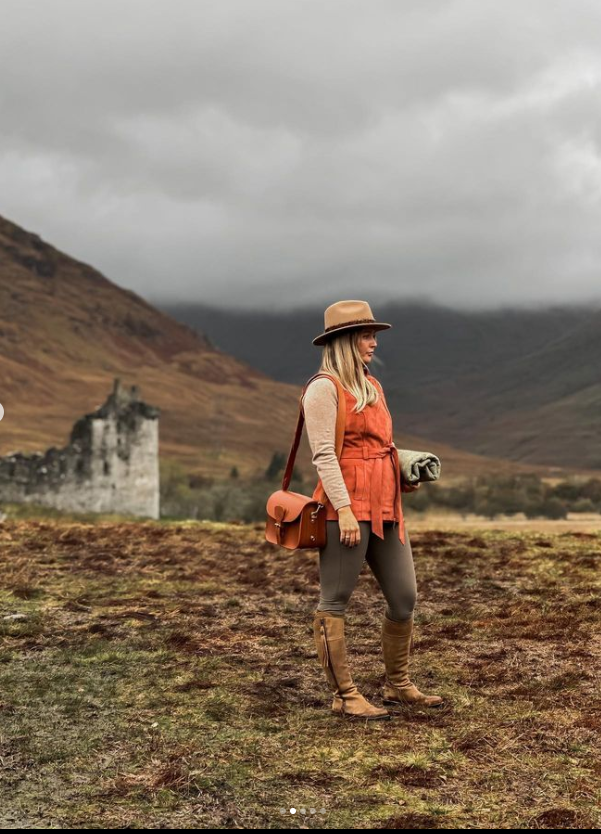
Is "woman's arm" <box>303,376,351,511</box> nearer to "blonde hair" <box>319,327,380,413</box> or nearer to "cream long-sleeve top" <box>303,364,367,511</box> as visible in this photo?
"cream long-sleeve top" <box>303,364,367,511</box>

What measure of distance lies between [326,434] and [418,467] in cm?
68

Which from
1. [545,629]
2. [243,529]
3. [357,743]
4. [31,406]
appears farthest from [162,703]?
[31,406]

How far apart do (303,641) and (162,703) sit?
6.30ft

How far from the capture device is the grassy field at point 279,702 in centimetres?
413

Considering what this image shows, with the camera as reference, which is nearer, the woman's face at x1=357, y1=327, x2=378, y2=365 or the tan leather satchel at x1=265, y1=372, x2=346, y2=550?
the tan leather satchel at x1=265, y1=372, x2=346, y2=550

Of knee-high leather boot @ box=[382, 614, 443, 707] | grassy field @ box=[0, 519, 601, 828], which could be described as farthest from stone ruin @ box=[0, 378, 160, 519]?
knee-high leather boot @ box=[382, 614, 443, 707]

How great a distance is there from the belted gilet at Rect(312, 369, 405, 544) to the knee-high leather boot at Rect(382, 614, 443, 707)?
0.57 meters

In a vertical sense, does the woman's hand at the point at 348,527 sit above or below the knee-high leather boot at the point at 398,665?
above

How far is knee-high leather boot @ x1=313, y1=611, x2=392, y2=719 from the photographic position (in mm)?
5535

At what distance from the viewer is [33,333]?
646 feet

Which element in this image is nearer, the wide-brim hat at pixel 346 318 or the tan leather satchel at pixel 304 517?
the tan leather satchel at pixel 304 517

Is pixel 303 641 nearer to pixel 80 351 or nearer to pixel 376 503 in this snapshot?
pixel 376 503

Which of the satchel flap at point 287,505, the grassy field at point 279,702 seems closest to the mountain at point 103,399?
the grassy field at point 279,702

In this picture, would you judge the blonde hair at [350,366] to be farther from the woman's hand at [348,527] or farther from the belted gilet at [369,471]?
the woman's hand at [348,527]
